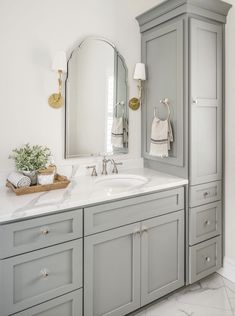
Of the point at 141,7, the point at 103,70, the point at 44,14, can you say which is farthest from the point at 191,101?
the point at 44,14

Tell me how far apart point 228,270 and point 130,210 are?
120 cm

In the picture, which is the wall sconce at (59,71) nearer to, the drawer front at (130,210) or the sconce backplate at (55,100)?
the sconce backplate at (55,100)

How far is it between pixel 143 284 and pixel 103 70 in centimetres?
164

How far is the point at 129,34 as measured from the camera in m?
2.39

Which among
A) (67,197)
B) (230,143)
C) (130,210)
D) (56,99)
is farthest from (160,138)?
(67,197)

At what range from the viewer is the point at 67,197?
1.56m

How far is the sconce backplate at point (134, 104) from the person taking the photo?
95.0 inches

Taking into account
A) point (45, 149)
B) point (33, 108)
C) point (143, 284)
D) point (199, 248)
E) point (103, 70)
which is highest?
point (103, 70)

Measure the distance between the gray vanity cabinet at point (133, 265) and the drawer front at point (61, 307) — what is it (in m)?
0.05

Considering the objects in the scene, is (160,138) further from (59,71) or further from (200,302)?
(200,302)

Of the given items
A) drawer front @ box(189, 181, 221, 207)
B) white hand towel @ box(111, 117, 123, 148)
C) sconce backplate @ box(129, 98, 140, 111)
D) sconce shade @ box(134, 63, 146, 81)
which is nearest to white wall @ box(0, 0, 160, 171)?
sconce shade @ box(134, 63, 146, 81)

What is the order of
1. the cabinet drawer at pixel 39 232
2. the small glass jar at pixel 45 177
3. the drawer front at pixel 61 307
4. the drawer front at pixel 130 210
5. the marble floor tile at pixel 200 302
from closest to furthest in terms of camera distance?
the cabinet drawer at pixel 39 232, the drawer front at pixel 61 307, the drawer front at pixel 130 210, the small glass jar at pixel 45 177, the marble floor tile at pixel 200 302

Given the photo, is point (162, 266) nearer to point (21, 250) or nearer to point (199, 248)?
point (199, 248)

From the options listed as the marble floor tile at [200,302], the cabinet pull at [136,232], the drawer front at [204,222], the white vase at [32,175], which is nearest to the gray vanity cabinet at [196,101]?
the drawer front at [204,222]
